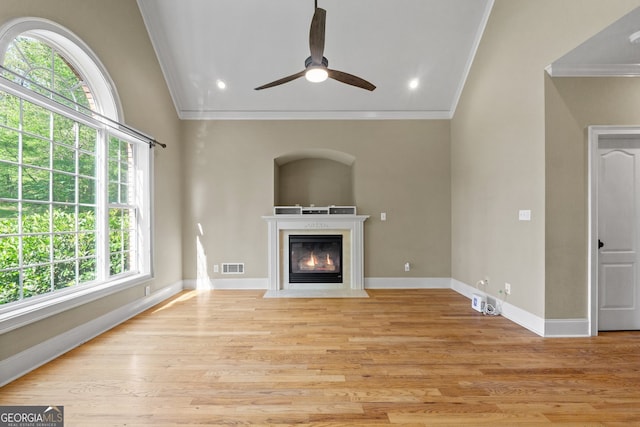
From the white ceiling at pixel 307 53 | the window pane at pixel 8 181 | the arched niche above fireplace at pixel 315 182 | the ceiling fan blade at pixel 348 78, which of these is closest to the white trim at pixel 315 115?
the white ceiling at pixel 307 53

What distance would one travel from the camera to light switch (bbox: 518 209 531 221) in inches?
118

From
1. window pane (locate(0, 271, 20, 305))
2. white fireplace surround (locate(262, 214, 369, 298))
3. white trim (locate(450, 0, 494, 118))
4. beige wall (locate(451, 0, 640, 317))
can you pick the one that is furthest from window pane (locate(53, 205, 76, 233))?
white trim (locate(450, 0, 494, 118))

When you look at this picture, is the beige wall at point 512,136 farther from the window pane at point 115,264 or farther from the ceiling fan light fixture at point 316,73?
the window pane at point 115,264

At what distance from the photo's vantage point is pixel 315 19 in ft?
6.91

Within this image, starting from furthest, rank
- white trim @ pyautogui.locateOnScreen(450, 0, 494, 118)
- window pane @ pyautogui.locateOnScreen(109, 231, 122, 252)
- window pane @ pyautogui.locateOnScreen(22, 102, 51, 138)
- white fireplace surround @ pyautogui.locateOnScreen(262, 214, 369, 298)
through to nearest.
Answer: white fireplace surround @ pyautogui.locateOnScreen(262, 214, 369, 298), white trim @ pyautogui.locateOnScreen(450, 0, 494, 118), window pane @ pyautogui.locateOnScreen(109, 231, 122, 252), window pane @ pyautogui.locateOnScreen(22, 102, 51, 138)

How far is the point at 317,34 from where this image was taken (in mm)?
2203

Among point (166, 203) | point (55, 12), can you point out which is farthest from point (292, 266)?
point (55, 12)

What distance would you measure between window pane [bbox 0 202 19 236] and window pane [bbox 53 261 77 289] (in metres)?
0.53

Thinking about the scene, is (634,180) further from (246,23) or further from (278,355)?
(246,23)

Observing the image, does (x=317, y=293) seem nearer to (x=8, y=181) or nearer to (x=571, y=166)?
(x=571, y=166)

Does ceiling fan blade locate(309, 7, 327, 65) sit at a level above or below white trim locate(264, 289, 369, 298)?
above

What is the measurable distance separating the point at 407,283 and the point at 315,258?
1603mm

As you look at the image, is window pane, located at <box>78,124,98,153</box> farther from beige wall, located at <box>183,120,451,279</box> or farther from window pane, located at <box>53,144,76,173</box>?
beige wall, located at <box>183,120,451,279</box>

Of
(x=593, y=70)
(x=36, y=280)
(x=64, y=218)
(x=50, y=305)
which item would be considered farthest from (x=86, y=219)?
(x=593, y=70)
